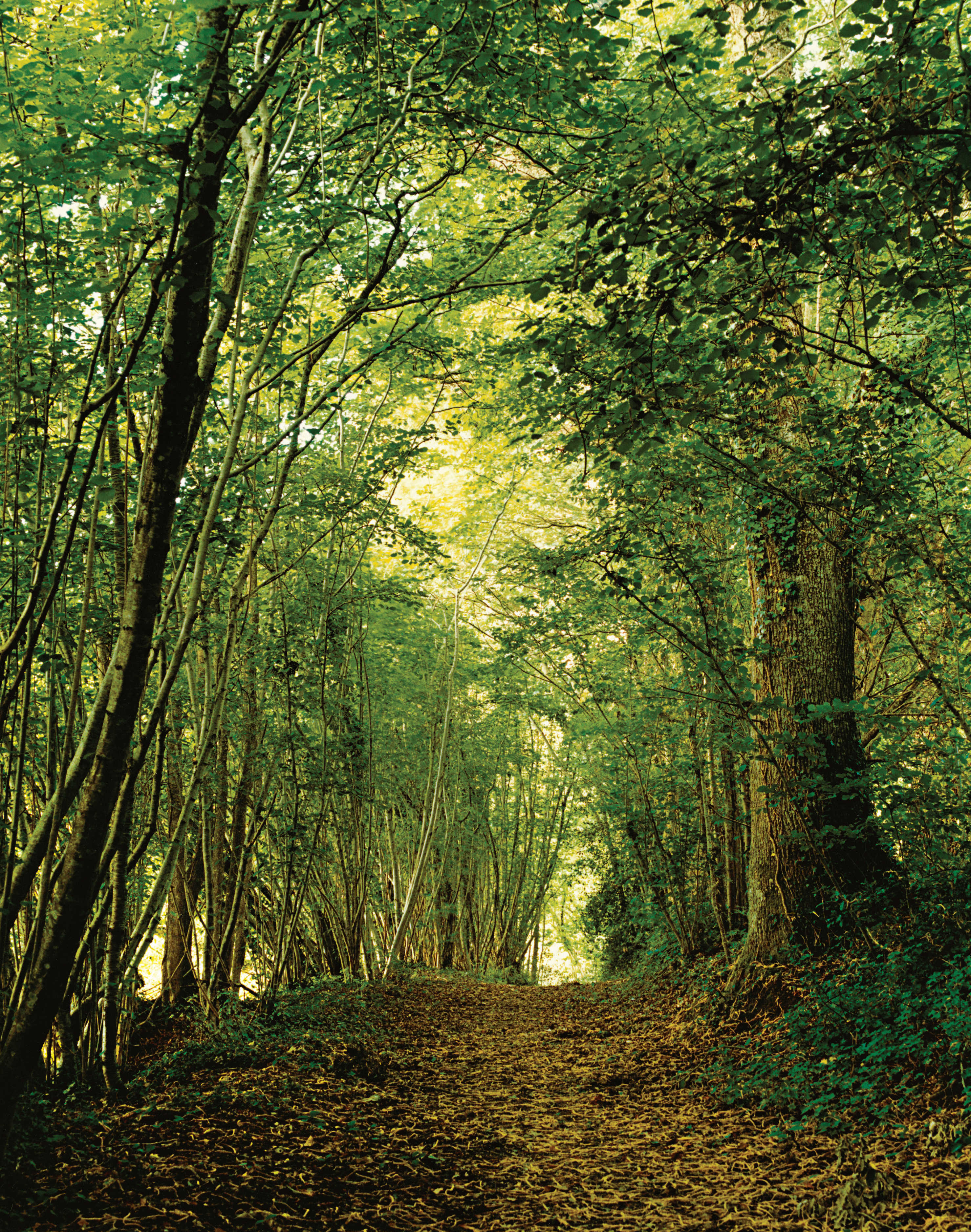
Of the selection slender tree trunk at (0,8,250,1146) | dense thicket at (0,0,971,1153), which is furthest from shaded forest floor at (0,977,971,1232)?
slender tree trunk at (0,8,250,1146)

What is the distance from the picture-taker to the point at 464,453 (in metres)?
8.84

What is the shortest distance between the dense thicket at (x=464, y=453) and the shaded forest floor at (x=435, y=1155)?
1.71 feet

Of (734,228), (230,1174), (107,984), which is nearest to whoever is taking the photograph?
(734,228)

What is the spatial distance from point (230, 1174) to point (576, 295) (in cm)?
564

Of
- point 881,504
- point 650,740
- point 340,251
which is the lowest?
point 650,740

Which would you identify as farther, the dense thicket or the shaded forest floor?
the shaded forest floor

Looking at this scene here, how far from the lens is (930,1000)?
360 centimetres

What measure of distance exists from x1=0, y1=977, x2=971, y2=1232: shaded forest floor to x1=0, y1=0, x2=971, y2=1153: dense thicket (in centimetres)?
52

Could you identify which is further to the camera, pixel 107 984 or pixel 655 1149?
pixel 655 1149

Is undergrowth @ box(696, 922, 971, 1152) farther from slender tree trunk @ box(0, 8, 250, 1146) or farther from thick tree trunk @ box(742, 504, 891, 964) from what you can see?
slender tree trunk @ box(0, 8, 250, 1146)

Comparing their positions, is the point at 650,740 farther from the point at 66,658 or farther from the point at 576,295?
the point at 66,658

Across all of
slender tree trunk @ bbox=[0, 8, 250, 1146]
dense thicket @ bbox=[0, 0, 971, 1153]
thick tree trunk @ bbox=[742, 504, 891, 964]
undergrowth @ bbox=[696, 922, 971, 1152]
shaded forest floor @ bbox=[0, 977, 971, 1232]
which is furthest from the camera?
thick tree trunk @ bbox=[742, 504, 891, 964]

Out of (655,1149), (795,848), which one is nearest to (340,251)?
(795,848)

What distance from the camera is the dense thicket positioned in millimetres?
2199
